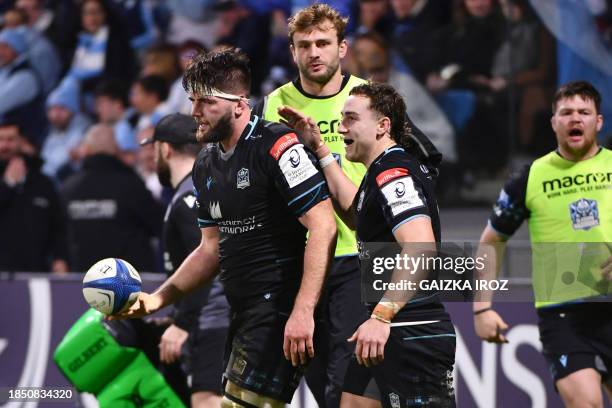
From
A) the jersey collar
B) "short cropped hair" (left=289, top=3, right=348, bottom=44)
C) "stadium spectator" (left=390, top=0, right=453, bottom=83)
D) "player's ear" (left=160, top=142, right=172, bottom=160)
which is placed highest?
"stadium spectator" (left=390, top=0, right=453, bottom=83)

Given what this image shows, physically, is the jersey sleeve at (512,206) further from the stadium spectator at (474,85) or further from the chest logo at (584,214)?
the stadium spectator at (474,85)

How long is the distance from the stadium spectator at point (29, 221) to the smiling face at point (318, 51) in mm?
4968

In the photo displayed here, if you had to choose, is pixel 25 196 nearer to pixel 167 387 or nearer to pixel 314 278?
pixel 167 387

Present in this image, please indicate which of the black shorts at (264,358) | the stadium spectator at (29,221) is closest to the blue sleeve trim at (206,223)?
the black shorts at (264,358)

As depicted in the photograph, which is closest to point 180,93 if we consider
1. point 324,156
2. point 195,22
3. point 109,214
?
point 195,22

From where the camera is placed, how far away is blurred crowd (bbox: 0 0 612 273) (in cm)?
1030

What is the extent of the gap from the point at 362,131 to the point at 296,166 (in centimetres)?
34

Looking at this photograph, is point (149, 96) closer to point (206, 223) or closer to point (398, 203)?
point (206, 223)

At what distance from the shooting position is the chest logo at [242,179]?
579cm

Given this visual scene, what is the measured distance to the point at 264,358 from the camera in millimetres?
5773

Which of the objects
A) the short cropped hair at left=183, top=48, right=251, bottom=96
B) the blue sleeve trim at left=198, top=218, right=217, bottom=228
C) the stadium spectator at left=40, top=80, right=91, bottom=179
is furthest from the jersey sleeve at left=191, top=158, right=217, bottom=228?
the stadium spectator at left=40, top=80, right=91, bottom=179

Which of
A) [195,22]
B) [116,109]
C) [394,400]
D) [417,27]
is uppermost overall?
[195,22]

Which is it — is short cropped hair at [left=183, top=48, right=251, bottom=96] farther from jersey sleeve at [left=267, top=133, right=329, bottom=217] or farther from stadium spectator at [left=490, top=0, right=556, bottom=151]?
stadium spectator at [left=490, top=0, right=556, bottom=151]

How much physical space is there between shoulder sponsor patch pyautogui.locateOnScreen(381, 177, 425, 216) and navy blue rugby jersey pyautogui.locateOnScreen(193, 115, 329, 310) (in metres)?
0.39
